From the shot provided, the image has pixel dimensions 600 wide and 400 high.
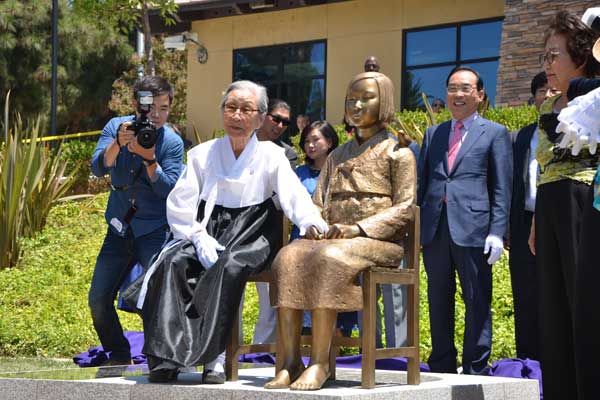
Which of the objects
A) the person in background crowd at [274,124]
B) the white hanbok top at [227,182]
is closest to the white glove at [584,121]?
the white hanbok top at [227,182]

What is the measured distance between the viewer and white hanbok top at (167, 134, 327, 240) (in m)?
5.83

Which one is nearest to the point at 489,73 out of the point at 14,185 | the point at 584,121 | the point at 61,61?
the point at 14,185

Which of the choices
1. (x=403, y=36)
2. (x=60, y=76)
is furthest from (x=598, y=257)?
(x=60, y=76)

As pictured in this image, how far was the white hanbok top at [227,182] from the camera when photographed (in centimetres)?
583

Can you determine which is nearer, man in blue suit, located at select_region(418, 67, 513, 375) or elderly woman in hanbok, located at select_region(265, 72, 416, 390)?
elderly woman in hanbok, located at select_region(265, 72, 416, 390)

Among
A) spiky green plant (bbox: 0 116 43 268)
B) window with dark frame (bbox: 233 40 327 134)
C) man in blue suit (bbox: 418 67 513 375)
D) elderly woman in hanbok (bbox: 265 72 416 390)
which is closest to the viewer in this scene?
elderly woman in hanbok (bbox: 265 72 416 390)

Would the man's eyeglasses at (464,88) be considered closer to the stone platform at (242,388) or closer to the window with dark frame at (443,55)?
the stone platform at (242,388)

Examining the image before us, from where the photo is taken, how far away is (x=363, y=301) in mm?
5281

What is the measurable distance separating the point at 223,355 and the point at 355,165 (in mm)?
1326

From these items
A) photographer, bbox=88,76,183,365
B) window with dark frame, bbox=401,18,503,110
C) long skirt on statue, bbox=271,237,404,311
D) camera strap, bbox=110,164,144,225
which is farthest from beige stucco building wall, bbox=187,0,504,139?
long skirt on statue, bbox=271,237,404,311

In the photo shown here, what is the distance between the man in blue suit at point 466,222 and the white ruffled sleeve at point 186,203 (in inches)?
66.5

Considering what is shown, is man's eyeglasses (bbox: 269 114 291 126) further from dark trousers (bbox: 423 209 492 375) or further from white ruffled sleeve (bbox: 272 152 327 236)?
white ruffled sleeve (bbox: 272 152 327 236)

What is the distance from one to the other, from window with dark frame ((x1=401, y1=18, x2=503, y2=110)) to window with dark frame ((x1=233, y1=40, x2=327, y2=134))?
2031 millimetres

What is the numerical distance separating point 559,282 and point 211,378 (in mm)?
1813
